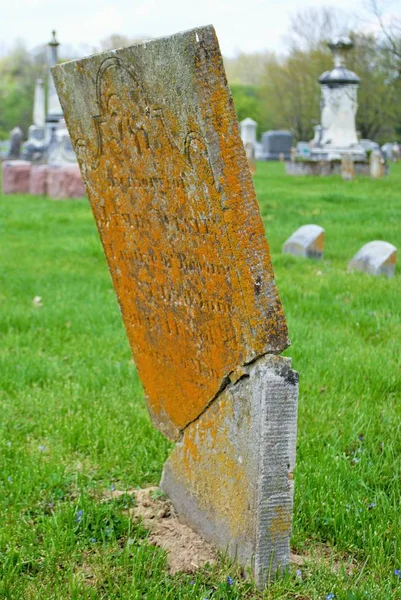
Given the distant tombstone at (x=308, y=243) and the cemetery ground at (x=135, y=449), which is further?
the distant tombstone at (x=308, y=243)

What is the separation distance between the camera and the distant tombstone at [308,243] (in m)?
8.80

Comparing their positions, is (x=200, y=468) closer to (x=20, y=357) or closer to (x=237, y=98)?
(x=20, y=357)

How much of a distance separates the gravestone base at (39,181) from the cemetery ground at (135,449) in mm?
10241

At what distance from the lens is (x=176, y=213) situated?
2.85 m

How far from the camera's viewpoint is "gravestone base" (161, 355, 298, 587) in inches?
102

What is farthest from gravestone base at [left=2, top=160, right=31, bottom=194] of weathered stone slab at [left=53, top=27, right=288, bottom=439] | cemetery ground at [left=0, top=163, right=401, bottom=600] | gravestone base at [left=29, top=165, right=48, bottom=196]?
weathered stone slab at [left=53, top=27, right=288, bottom=439]

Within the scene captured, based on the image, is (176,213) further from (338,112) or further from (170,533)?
(338,112)

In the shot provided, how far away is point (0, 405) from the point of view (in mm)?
4438

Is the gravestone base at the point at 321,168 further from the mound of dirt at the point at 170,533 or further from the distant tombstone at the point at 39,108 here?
the mound of dirt at the point at 170,533

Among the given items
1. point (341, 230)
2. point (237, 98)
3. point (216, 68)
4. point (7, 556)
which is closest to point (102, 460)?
point (7, 556)

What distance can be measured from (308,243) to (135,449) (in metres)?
5.34

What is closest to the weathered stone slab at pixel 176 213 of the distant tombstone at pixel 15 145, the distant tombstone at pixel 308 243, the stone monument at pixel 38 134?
the distant tombstone at pixel 308 243

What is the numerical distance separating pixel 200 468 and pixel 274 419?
568 mm

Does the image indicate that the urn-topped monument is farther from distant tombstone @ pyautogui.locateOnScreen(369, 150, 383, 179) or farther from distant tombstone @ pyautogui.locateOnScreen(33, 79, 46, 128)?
distant tombstone @ pyautogui.locateOnScreen(33, 79, 46, 128)
